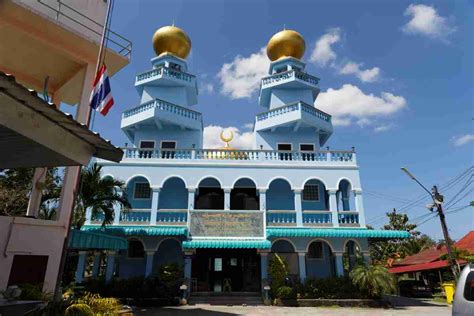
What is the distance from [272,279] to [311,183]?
6.34 metres

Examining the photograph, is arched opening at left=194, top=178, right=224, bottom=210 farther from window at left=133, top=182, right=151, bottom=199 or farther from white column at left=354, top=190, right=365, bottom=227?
white column at left=354, top=190, right=365, bottom=227

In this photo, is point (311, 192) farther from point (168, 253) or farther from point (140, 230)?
point (140, 230)

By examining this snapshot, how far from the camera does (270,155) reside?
19688 mm

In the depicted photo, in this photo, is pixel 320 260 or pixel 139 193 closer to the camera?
pixel 320 260

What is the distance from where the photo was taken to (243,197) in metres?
20.6

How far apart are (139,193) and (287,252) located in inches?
372

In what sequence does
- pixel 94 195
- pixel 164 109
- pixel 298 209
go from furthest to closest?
Answer: pixel 164 109 → pixel 298 209 → pixel 94 195

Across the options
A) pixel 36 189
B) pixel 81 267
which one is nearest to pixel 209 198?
pixel 81 267

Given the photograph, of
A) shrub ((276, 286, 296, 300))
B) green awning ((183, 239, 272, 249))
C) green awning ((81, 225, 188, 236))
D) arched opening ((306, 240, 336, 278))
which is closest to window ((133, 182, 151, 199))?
green awning ((81, 225, 188, 236))

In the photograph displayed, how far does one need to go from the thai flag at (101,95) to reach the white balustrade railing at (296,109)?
14.4 m

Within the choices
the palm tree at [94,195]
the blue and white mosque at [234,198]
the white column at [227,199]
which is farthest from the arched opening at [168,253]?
the palm tree at [94,195]

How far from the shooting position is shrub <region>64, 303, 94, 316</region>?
612 centimetres


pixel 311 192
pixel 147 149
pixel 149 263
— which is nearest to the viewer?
pixel 149 263

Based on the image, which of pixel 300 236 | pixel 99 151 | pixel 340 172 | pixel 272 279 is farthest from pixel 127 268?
pixel 99 151
